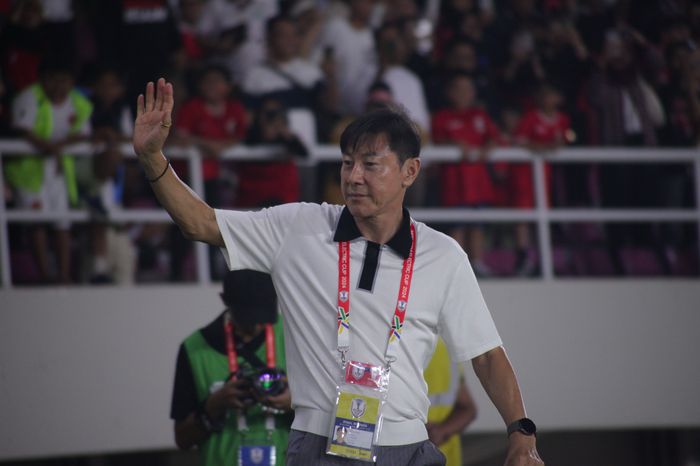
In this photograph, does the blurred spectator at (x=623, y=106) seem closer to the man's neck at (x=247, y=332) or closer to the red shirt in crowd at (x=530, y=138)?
the red shirt in crowd at (x=530, y=138)

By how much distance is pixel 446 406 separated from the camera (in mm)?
5418

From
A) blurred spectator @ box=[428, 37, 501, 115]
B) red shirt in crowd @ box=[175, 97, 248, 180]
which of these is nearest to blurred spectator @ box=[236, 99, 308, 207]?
red shirt in crowd @ box=[175, 97, 248, 180]

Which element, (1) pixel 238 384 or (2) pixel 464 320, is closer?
(2) pixel 464 320

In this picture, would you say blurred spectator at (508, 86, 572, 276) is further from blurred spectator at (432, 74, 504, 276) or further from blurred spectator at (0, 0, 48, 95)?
blurred spectator at (0, 0, 48, 95)

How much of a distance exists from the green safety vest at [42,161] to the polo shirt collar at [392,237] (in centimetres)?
345

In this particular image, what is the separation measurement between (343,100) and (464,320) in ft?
14.3

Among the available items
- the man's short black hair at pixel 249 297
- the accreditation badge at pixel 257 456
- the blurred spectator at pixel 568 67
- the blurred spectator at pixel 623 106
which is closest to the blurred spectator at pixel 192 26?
the blurred spectator at pixel 568 67

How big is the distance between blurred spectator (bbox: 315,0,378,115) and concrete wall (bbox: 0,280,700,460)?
1639 mm

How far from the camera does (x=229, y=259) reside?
3.26 meters

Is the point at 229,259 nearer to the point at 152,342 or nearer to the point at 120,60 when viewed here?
the point at 152,342

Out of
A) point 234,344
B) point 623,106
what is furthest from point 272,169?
point 623,106

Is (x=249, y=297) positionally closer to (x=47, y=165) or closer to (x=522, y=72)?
(x=47, y=165)

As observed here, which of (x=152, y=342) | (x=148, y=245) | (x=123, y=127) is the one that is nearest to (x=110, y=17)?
(x=123, y=127)

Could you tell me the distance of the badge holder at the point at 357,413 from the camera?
3.13 meters
